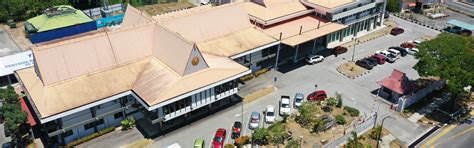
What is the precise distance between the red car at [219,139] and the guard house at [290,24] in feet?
85.7

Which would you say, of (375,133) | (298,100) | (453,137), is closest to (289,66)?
(298,100)

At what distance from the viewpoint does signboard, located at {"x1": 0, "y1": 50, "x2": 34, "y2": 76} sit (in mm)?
73875

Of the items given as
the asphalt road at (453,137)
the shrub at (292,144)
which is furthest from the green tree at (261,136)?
the asphalt road at (453,137)

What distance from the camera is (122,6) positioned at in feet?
368

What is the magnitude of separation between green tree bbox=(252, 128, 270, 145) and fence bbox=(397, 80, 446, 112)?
2502cm

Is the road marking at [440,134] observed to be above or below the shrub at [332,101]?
below

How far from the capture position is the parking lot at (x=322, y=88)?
64.1m

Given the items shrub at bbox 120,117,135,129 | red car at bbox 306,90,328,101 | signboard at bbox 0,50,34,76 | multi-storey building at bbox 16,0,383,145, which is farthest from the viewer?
signboard at bbox 0,50,34,76

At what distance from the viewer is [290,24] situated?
3474 inches

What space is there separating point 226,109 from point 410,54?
4672 centimetres

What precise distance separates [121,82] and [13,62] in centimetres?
2464

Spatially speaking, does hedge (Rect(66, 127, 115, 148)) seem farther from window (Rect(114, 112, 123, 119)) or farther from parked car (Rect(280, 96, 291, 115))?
parked car (Rect(280, 96, 291, 115))

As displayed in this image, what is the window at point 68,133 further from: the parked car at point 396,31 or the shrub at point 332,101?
the parked car at point 396,31

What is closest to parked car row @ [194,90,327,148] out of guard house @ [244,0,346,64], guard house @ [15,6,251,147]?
guard house @ [15,6,251,147]
